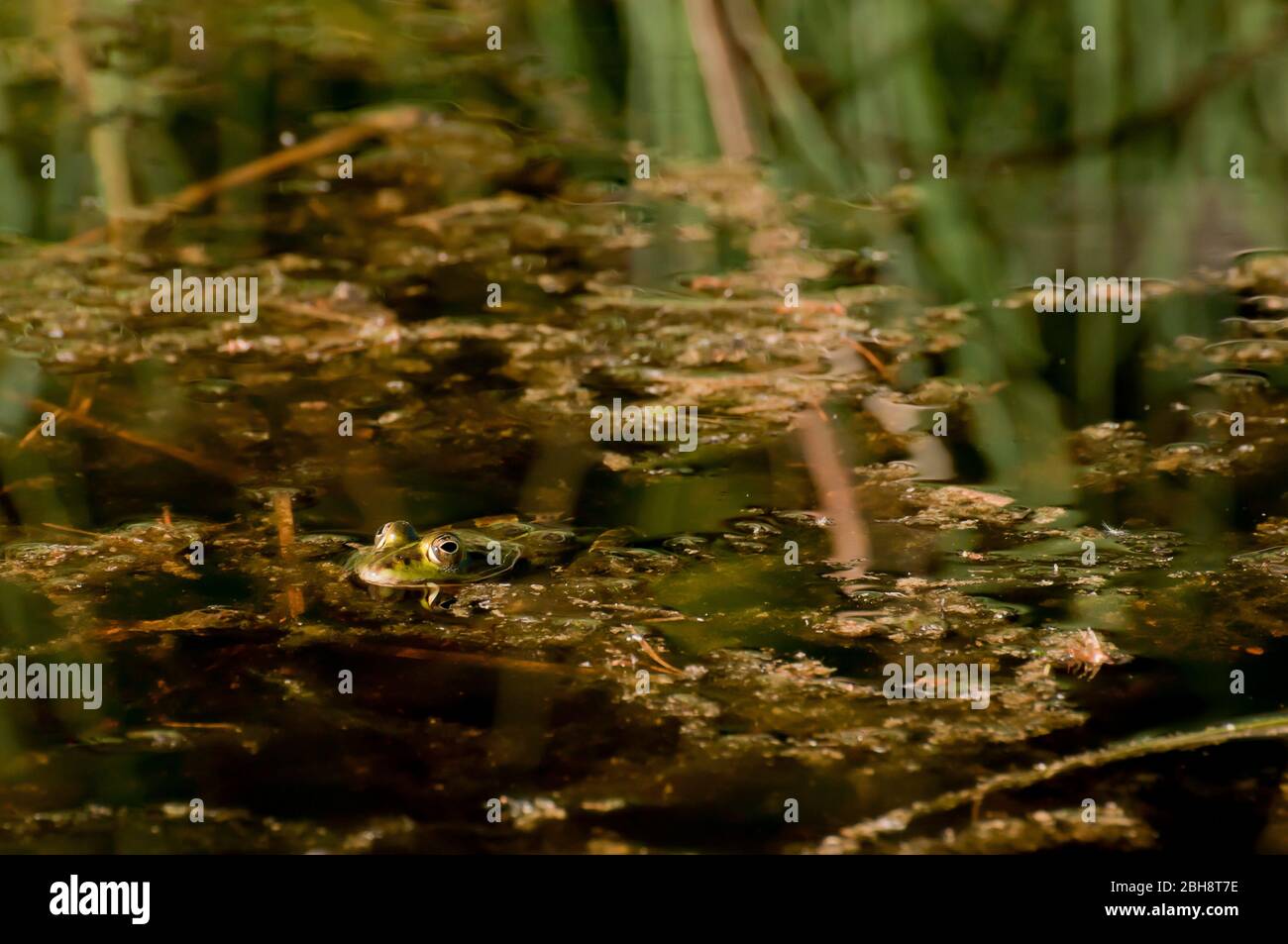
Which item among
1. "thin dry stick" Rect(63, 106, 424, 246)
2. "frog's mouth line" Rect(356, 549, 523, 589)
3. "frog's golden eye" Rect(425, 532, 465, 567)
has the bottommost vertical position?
"frog's mouth line" Rect(356, 549, 523, 589)

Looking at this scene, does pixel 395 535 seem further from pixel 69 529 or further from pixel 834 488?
pixel 834 488

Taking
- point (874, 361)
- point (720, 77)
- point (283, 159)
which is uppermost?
point (720, 77)

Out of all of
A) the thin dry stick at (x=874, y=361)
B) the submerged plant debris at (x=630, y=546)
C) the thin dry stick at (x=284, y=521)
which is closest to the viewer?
the submerged plant debris at (x=630, y=546)

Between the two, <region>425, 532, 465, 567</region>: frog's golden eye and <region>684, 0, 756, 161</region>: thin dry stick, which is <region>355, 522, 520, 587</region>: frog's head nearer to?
<region>425, 532, 465, 567</region>: frog's golden eye

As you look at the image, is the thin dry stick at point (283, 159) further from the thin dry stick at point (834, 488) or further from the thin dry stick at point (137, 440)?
the thin dry stick at point (834, 488)

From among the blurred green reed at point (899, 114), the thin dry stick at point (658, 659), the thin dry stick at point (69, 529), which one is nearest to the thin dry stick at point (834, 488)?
the thin dry stick at point (658, 659)

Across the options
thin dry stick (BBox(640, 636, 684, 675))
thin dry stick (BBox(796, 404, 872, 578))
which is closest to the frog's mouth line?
thin dry stick (BBox(640, 636, 684, 675))

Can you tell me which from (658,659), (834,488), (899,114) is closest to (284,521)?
(658,659)
